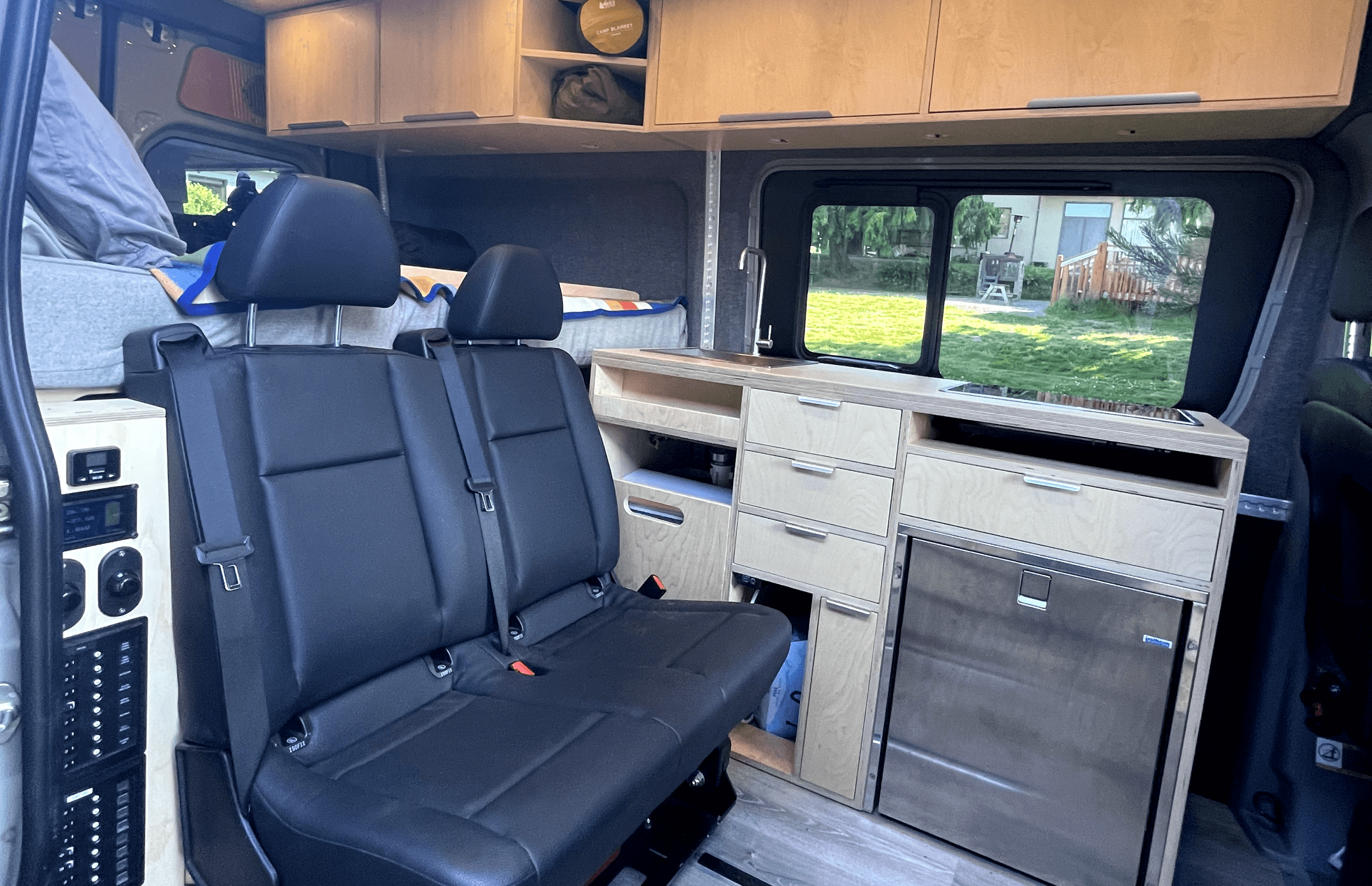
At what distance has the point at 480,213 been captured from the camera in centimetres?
330

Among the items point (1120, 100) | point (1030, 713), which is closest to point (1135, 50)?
point (1120, 100)

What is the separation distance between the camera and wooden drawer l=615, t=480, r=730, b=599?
2064 mm

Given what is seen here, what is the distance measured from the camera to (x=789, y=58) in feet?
6.59

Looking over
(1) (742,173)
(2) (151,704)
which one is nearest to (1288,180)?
(1) (742,173)

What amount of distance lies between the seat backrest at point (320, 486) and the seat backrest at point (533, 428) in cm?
17

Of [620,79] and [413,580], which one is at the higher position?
[620,79]

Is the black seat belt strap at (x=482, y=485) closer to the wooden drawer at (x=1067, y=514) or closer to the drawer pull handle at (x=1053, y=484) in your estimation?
the wooden drawer at (x=1067, y=514)

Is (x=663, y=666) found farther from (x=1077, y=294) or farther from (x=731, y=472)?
(x=1077, y=294)

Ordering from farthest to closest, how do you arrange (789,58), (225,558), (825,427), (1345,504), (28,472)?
(789,58) → (825,427) → (1345,504) → (225,558) → (28,472)

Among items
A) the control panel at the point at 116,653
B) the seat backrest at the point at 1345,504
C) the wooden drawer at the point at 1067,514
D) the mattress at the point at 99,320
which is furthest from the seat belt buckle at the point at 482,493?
the seat backrest at the point at 1345,504

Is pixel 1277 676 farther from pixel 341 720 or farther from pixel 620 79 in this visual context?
pixel 620 79

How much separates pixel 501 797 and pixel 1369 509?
1.51 metres

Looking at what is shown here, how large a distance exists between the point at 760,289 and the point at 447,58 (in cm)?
123

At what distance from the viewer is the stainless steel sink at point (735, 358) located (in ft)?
7.31
